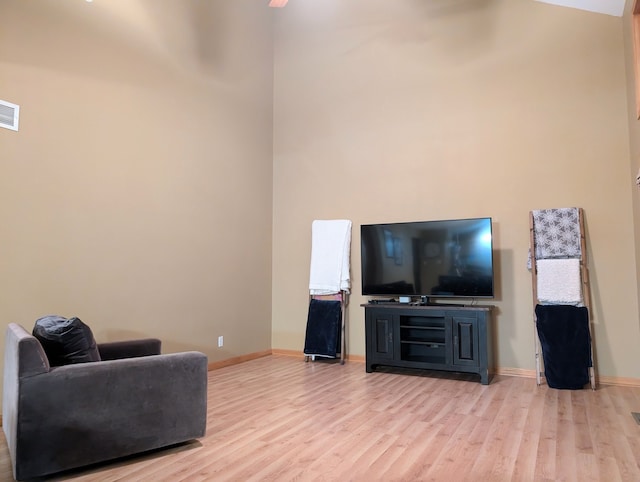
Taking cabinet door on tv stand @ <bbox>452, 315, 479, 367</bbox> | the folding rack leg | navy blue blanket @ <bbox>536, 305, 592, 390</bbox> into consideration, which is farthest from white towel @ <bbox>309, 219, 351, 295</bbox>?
navy blue blanket @ <bbox>536, 305, 592, 390</bbox>

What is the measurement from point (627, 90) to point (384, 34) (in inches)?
104

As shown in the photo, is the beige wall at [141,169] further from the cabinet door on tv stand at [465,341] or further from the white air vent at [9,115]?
the cabinet door on tv stand at [465,341]

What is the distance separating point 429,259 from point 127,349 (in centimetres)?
295

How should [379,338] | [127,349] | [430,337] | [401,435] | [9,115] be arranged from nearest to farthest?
1. [401,435]
2. [9,115]
3. [127,349]
4. [430,337]
5. [379,338]

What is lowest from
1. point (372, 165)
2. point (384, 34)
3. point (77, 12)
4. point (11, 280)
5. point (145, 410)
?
point (145, 410)

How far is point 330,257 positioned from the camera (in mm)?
5355

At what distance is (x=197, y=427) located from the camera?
264cm

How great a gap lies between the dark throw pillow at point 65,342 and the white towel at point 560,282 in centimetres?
375

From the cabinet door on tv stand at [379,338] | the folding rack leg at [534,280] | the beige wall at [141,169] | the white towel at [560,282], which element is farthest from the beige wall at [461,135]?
the cabinet door on tv stand at [379,338]

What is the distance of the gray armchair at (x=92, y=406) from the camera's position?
7.04 feet

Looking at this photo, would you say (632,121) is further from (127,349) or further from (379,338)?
(127,349)

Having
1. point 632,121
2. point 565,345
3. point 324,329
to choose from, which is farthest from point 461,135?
point 324,329

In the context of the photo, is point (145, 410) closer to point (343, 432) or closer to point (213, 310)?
point (343, 432)

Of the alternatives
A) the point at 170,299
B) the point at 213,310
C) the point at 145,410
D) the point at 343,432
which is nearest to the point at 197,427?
the point at 145,410
